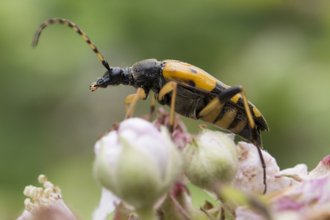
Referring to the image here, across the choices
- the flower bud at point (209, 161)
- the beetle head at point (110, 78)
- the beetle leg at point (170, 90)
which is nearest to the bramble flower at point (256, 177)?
the flower bud at point (209, 161)

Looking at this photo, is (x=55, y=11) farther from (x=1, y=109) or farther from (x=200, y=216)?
(x=200, y=216)

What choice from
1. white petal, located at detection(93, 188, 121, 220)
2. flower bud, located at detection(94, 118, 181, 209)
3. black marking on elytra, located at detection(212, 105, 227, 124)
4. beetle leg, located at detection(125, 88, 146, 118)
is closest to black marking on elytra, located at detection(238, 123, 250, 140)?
black marking on elytra, located at detection(212, 105, 227, 124)

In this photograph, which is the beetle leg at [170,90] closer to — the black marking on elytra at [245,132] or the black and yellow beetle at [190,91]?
the black and yellow beetle at [190,91]

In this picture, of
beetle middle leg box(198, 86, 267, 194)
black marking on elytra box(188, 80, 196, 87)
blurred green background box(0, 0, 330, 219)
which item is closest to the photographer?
beetle middle leg box(198, 86, 267, 194)

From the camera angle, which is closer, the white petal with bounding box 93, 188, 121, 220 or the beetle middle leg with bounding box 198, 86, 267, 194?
the white petal with bounding box 93, 188, 121, 220

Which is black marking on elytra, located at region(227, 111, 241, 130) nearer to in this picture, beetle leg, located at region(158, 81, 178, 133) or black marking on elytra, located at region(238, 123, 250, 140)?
black marking on elytra, located at region(238, 123, 250, 140)

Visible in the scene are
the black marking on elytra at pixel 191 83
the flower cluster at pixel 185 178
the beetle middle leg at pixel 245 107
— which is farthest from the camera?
the black marking on elytra at pixel 191 83

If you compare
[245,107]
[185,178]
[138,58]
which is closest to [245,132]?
[245,107]

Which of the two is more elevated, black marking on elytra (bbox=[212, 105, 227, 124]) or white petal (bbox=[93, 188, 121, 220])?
black marking on elytra (bbox=[212, 105, 227, 124])

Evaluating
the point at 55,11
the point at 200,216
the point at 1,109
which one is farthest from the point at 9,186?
the point at 200,216
